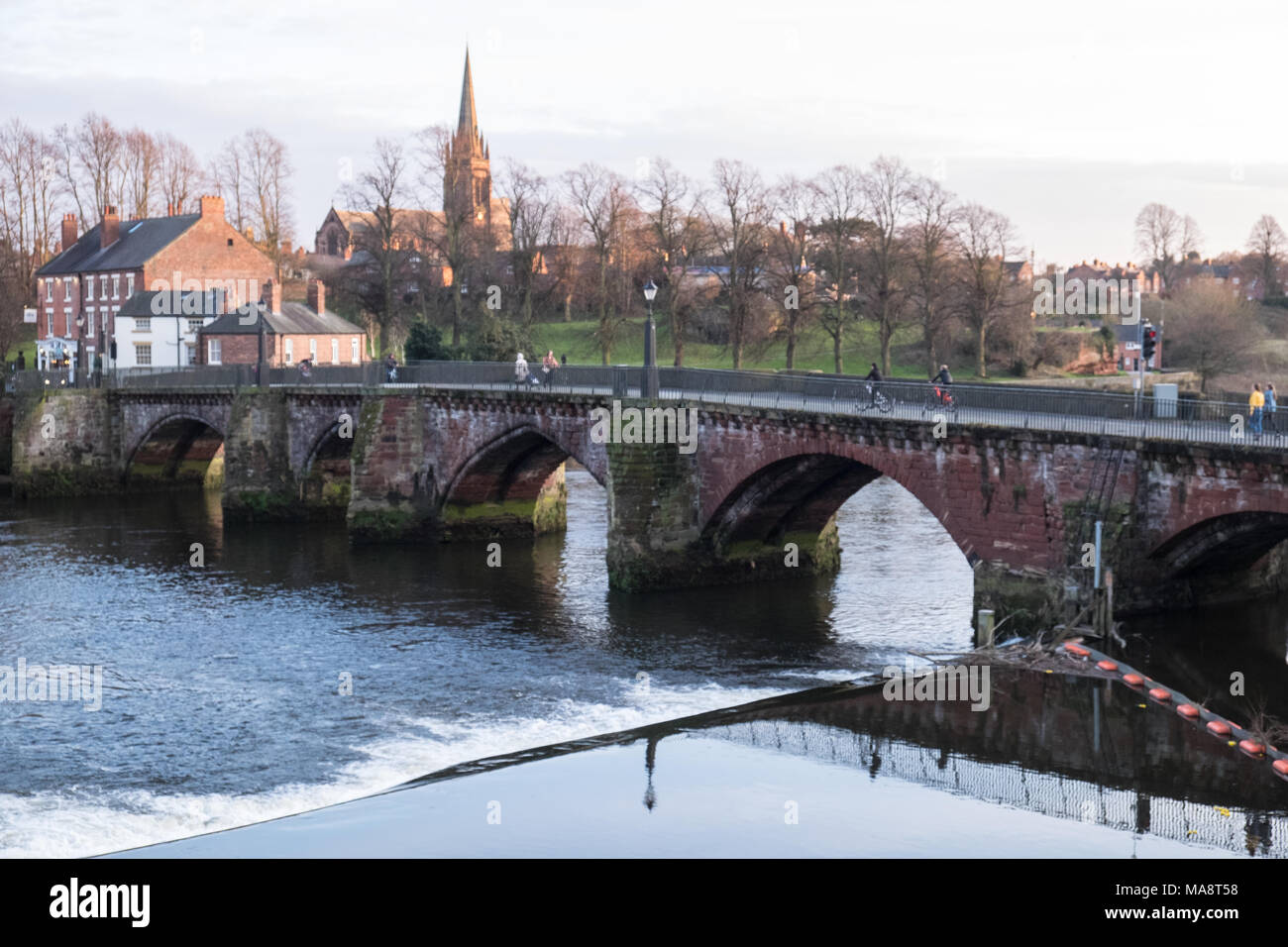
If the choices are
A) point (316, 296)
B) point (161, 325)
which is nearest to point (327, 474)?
point (316, 296)

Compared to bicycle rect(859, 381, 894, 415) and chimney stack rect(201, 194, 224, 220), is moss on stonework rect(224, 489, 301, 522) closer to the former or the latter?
bicycle rect(859, 381, 894, 415)

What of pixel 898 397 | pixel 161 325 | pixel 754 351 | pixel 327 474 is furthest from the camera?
pixel 161 325

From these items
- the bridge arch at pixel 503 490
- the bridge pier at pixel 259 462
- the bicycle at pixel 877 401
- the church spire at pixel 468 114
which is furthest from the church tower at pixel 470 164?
the bicycle at pixel 877 401

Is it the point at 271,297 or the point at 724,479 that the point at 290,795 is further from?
the point at 271,297

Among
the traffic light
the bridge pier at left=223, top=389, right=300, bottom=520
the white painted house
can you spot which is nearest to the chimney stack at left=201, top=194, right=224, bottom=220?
the white painted house

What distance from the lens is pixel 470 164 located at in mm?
102438

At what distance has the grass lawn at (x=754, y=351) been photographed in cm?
7700

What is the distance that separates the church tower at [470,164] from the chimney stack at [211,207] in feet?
41.5

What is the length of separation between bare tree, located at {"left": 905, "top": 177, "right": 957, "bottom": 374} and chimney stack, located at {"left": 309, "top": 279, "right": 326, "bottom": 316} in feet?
95.5

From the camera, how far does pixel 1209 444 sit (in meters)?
25.8

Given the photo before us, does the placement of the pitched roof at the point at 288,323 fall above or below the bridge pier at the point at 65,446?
above

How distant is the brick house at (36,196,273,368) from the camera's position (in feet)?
258

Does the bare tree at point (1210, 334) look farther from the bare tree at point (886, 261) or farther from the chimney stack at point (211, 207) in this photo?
the chimney stack at point (211, 207)

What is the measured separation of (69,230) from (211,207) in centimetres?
1460
